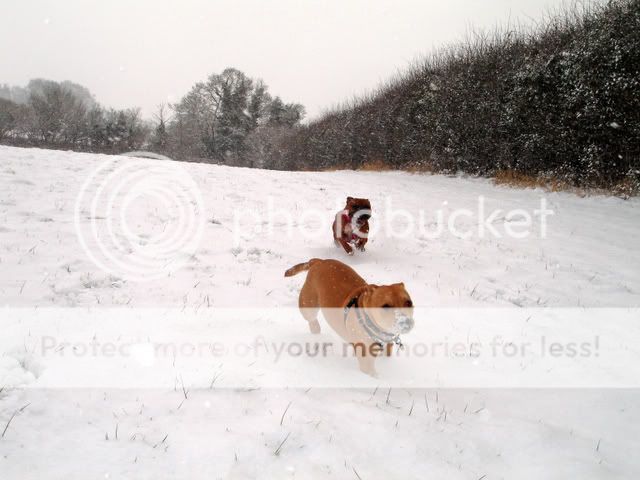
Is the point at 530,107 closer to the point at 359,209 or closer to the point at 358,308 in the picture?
the point at 359,209

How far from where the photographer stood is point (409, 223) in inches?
324

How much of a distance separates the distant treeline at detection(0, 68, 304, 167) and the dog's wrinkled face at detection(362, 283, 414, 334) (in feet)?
101

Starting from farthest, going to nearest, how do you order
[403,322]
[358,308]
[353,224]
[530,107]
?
1. [530,107]
2. [353,224]
3. [358,308]
4. [403,322]

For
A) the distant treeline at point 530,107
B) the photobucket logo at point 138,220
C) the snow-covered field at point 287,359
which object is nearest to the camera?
the snow-covered field at point 287,359

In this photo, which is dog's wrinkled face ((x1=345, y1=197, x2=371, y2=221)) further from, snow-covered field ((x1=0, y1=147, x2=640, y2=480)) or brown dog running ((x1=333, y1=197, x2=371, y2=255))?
snow-covered field ((x1=0, y1=147, x2=640, y2=480))

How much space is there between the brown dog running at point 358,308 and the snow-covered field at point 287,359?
0.27 metres

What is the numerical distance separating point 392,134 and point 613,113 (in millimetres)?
9619

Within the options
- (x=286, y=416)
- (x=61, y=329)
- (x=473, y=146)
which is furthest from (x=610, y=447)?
(x=473, y=146)

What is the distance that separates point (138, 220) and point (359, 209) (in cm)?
416

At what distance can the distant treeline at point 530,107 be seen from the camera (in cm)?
785

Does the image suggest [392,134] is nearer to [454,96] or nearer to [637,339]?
[454,96]

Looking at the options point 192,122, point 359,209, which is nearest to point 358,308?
point 359,209

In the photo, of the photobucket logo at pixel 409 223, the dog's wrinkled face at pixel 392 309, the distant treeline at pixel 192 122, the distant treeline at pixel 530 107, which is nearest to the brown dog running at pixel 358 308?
the dog's wrinkled face at pixel 392 309

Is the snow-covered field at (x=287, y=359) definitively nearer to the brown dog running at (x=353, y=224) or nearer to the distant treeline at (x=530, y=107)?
the brown dog running at (x=353, y=224)
